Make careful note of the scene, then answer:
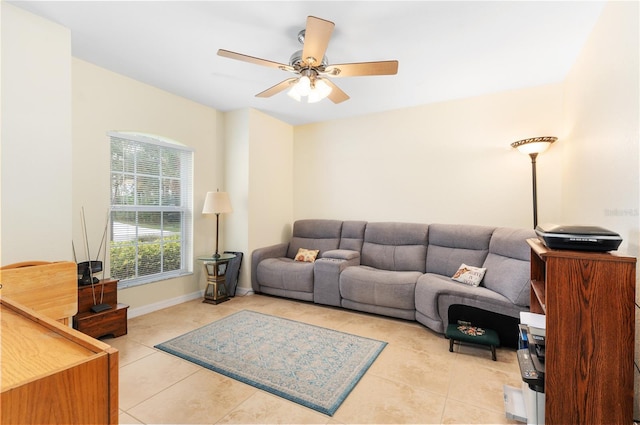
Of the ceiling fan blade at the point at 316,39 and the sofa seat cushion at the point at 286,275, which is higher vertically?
the ceiling fan blade at the point at 316,39

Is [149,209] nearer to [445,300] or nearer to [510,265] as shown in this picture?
[445,300]

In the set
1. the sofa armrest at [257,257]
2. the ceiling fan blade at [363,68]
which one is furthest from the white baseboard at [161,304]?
the ceiling fan blade at [363,68]

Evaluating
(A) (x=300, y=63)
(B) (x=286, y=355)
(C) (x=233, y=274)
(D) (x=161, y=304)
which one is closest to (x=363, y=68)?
(A) (x=300, y=63)

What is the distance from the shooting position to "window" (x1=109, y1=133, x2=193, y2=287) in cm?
325

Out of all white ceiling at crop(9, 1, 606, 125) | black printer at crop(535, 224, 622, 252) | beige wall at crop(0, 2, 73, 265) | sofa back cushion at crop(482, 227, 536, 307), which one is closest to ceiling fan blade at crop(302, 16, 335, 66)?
white ceiling at crop(9, 1, 606, 125)

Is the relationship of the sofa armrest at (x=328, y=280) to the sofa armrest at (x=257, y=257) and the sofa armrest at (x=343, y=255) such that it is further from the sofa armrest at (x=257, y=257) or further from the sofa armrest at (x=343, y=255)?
the sofa armrest at (x=257, y=257)

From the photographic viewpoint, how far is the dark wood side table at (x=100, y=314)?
101 inches

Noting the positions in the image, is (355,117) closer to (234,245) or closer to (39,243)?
(234,245)

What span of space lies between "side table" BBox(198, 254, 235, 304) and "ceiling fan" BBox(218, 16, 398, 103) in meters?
2.33

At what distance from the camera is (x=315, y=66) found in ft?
7.53

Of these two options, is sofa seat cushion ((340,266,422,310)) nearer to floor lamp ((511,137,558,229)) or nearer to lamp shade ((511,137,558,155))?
floor lamp ((511,137,558,229))

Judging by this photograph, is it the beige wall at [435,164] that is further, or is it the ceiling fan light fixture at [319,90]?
the beige wall at [435,164]

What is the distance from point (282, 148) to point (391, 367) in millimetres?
3712

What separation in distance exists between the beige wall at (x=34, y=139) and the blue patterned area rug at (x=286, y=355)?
52.3 inches
